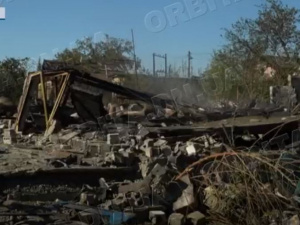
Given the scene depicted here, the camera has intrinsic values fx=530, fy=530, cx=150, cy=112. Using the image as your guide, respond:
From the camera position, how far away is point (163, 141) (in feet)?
32.1

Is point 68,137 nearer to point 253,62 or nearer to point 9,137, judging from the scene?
point 9,137

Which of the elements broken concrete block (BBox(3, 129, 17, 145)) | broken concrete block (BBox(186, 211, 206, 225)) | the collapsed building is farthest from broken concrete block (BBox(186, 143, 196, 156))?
broken concrete block (BBox(3, 129, 17, 145))

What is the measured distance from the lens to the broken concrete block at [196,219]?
6113 mm

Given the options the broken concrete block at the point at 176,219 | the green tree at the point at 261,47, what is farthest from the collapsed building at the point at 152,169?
the green tree at the point at 261,47

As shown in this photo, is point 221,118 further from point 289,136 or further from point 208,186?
point 208,186

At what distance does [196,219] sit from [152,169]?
1.52 meters

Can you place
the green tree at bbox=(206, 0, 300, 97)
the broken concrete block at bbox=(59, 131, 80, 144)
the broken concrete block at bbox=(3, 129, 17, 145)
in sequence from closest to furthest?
the broken concrete block at bbox=(59, 131, 80, 144), the broken concrete block at bbox=(3, 129, 17, 145), the green tree at bbox=(206, 0, 300, 97)

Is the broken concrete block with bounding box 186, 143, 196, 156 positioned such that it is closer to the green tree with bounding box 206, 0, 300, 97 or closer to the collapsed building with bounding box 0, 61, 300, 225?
the collapsed building with bounding box 0, 61, 300, 225

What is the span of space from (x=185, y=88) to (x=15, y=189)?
38.6ft

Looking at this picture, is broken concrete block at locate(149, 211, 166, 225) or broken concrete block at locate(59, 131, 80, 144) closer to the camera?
broken concrete block at locate(149, 211, 166, 225)

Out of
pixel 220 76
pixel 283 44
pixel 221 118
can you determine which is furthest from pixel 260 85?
pixel 221 118

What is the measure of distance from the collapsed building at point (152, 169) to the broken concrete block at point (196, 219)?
1 cm

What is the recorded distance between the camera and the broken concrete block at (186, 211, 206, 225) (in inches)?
241

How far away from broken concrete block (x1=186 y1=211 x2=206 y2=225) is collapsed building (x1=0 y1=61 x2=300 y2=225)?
12mm
